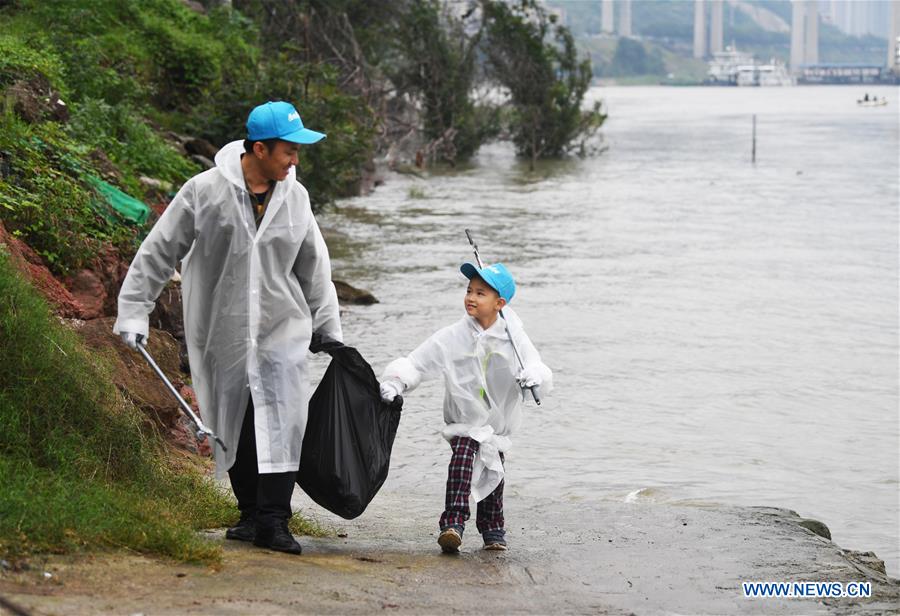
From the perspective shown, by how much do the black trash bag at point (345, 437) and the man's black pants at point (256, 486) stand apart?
99 mm

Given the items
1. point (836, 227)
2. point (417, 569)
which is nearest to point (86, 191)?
point (417, 569)

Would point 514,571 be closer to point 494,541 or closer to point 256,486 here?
point 494,541

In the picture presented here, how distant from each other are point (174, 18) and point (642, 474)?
43.6ft

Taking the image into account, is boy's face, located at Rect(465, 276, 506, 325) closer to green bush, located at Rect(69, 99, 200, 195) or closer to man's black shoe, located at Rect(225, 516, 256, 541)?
man's black shoe, located at Rect(225, 516, 256, 541)

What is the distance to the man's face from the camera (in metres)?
5.22

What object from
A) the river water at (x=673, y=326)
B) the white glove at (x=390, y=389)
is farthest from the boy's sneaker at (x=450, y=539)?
the river water at (x=673, y=326)

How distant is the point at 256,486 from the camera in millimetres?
5488

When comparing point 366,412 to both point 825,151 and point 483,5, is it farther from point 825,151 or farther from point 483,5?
point 825,151

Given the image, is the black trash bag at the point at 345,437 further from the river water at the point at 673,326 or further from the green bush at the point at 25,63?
the green bush at the point at 25,63

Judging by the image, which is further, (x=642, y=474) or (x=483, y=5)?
(x=483, y=5)

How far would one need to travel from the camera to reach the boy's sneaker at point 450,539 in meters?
5.56

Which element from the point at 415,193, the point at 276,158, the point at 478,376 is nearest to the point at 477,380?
the point at 478,376

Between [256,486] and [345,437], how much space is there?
0.43 meters

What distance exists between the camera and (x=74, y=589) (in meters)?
4.17
